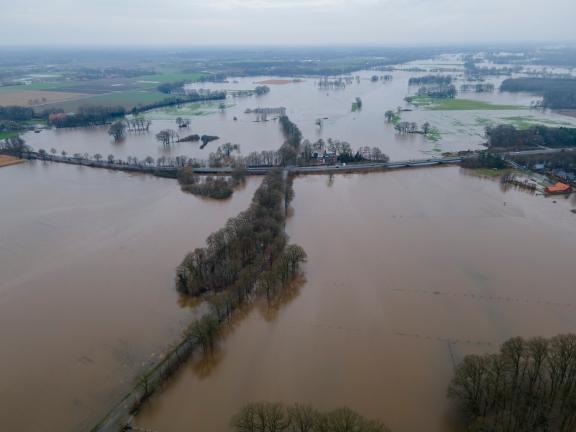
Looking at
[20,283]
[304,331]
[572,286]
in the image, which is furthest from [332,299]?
[20,283]

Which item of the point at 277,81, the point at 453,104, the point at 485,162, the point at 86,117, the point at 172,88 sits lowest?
the point at 485,162

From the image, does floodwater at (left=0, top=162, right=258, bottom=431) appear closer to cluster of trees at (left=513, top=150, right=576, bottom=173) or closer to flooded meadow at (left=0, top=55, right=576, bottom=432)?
flooded meadow at (left=0, top=55, right=576, bottom=432)

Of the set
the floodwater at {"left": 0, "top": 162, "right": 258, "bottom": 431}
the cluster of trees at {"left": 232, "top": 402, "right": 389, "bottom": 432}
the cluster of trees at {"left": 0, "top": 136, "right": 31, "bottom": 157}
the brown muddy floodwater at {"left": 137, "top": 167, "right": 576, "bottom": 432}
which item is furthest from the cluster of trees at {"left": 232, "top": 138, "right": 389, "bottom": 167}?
the cluster of trees at {"left": 232, "top": 402, "right": 389, "bottom": 432}

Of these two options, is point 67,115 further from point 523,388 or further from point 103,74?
point 523,388

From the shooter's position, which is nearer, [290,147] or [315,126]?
[290,147]

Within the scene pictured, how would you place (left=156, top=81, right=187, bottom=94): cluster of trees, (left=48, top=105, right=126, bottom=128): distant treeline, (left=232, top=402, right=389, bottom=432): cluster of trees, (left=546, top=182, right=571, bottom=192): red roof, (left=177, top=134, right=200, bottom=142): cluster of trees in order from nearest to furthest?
(left=232, top=402, right=389, bottom=432): cluster of trees
(left=546, top=182, right=571, bottom=192): red roof
(left=177, top=134, right=200, bottom=142): cluster of trees
(left=48, top=105, right=126, bottom=128): distant treeline
(left=156, top=81, right=187, bottom=94): cluster of trees

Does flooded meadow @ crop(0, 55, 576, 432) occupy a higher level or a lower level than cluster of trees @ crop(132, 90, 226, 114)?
lower

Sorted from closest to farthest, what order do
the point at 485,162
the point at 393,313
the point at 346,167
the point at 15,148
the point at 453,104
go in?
1. the point at 393,313
2. the point at 485,162
3. the point at 346,167
4. the point at 15,148
5. the point at 453,104

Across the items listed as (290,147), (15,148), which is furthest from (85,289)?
(15,148)
